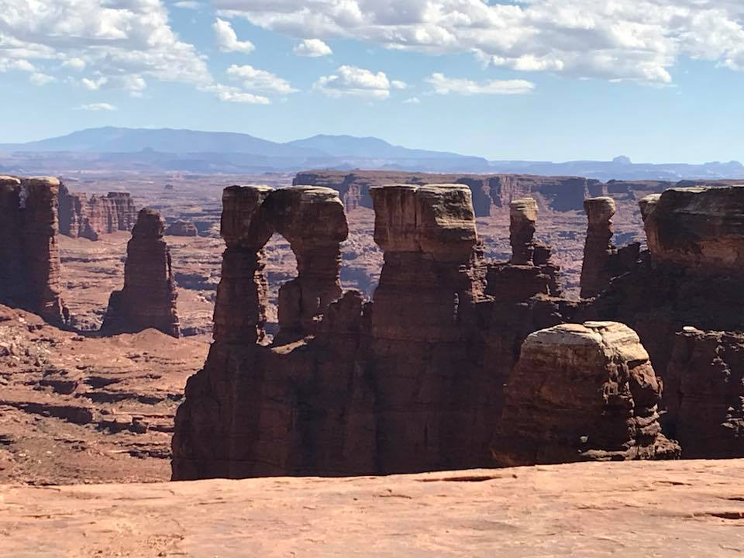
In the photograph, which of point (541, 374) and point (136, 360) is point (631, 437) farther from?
point (136, 360)

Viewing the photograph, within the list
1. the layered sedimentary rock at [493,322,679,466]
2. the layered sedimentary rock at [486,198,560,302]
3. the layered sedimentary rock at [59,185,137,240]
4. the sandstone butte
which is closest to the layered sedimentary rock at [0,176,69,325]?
the sandstone butte

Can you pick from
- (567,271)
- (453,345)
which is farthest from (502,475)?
(567,271)

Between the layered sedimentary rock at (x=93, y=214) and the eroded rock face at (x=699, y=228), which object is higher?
the eroded rock face at (x=699, y=228)

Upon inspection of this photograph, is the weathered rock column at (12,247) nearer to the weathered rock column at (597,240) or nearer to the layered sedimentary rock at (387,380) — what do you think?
the layered sedimentary rock at (387,380)

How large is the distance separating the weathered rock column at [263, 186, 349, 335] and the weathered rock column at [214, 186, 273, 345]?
0.74 meters

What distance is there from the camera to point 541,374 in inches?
768

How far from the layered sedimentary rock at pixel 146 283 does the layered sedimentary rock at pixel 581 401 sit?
49.2m

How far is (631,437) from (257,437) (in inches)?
669

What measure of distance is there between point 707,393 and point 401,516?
11124mm

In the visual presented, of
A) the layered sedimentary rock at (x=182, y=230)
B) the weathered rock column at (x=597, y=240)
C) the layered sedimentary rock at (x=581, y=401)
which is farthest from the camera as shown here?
the layered sedimentary rock at (x=182, y=230)

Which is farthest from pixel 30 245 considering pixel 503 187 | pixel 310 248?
pixel 503 187

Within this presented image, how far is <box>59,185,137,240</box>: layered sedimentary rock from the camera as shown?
11794cm

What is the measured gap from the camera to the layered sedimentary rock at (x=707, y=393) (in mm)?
23031

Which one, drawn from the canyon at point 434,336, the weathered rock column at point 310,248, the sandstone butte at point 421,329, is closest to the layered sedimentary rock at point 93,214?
the canyon at point 434,336
